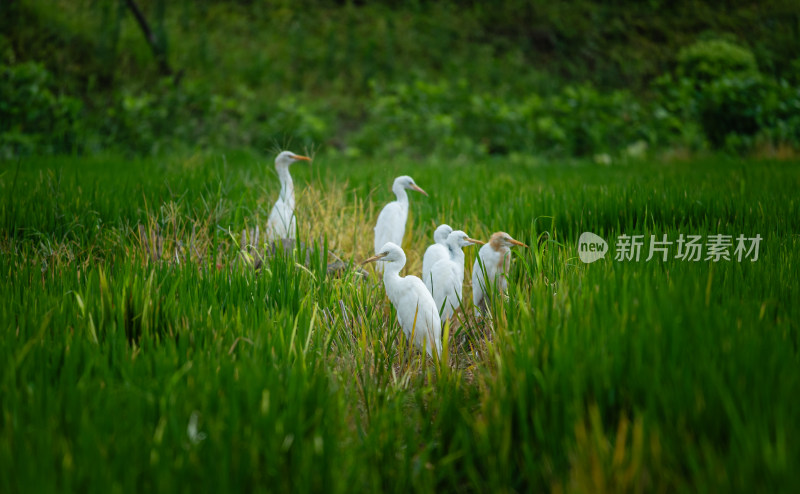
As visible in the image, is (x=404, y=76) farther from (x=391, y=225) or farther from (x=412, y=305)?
(x=412, y=305)

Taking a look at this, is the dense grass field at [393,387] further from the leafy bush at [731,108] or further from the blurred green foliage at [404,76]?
the leafy bush at [731,108]

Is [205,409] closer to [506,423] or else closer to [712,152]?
[506,423]

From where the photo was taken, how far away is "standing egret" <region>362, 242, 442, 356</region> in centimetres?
243

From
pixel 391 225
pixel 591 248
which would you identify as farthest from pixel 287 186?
pixel 591 248

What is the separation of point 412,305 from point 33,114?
23.7 feet

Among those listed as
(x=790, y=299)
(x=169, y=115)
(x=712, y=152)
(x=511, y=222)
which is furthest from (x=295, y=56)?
(x=790, y=299)

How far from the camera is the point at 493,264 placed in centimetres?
287

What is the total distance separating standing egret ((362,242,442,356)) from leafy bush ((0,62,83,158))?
6.30m

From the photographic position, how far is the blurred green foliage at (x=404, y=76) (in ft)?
29.1

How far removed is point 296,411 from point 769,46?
15929 mm

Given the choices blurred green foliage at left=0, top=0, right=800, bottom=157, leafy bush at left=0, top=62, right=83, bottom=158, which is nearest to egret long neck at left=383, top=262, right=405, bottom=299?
blurred green foliage at left=0, top=0, right=800, bottom=157

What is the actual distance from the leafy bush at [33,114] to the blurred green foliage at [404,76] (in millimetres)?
26

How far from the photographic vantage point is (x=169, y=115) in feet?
28.9

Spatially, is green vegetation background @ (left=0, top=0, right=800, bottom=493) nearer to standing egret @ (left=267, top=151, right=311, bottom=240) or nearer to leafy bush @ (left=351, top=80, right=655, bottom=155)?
standing egret @ (left=267, top=151, right=311, bottom=240)
